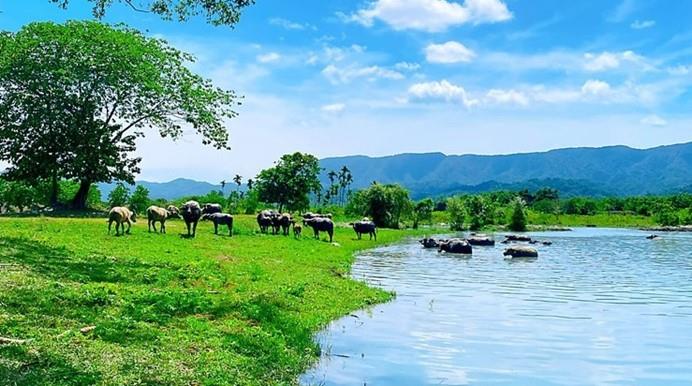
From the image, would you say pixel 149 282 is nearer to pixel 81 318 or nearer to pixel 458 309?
pixel 81 318

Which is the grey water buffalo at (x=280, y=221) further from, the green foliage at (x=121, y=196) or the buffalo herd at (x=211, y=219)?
the green foliage at (x=121, y=196)

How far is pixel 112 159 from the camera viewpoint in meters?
47.3

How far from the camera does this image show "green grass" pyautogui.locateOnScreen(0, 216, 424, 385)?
9.98 metres

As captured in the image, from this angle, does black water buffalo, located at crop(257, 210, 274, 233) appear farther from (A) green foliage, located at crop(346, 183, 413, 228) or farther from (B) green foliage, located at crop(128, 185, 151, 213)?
(A) green foliage, located at crop(346, 183, 413, 228)

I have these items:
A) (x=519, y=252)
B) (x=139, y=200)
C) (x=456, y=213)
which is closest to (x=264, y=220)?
(x=139, y=200)

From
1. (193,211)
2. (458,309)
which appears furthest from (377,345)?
(193,211)

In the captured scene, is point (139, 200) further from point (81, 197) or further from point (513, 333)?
point (513, 333)

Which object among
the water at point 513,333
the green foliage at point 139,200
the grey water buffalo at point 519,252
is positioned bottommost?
the water at point 513,333

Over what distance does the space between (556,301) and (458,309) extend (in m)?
4.78

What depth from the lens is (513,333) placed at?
55.0 ft

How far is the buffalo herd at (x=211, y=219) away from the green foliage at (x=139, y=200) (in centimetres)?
404

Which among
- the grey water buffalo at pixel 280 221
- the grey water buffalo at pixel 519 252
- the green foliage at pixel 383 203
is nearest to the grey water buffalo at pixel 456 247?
the grey water buffalo at pixel 519 252

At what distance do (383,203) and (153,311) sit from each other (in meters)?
75.2

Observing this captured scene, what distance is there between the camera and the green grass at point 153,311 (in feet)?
32.7
